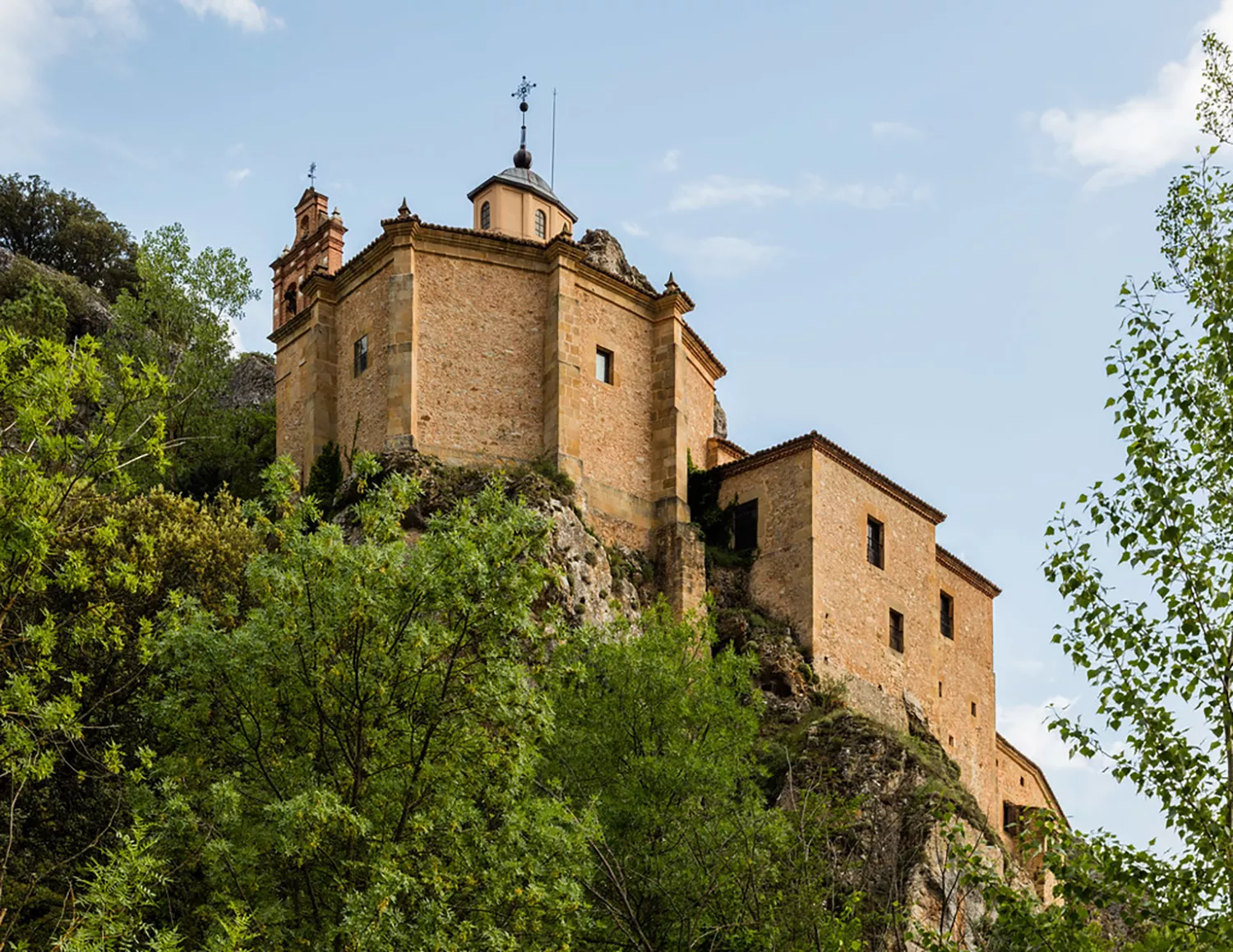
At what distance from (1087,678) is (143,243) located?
3999 cm

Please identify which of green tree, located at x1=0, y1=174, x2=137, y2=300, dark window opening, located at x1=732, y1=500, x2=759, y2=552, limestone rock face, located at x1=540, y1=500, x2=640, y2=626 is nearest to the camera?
limestone rock face, located at x1=540, y1=500, x2=640, y2=626

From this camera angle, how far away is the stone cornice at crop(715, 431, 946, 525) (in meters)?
Result: 37.4

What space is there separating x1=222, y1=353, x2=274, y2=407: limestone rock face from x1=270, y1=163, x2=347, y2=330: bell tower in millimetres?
1569

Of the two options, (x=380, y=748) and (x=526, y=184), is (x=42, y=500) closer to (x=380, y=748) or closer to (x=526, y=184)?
(x=380, y=748)

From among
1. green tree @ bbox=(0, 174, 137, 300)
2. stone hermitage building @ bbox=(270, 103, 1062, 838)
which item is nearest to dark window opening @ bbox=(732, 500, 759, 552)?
stone hermitage building @ bbox=(270, 103, 1062, 838)

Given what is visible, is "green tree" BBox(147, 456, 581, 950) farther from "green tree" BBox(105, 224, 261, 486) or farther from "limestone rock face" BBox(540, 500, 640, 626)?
"green tree" BBox(105, 224, 261, 486)

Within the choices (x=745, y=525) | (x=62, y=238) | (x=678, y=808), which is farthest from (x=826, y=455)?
(x=62, y=238)

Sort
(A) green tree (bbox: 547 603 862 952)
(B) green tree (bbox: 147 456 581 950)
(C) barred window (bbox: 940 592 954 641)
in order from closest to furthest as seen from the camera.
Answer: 1. (B) green tree (bbox: 147 456 581 950)
2. (A) green tree (bbox: 547 603 862 952)
3. (C) barred window (bbox: 940 592 954 641)

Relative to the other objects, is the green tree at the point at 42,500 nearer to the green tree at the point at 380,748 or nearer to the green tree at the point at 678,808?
the green tree at the point at 380,748

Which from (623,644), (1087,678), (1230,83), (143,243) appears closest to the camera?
(1087,678)

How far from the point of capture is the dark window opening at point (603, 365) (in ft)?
125

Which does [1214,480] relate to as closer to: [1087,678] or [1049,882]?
[1087,678]

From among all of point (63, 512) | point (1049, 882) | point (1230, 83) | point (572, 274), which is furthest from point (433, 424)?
point (1049, 882)

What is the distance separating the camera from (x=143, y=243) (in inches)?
1874
